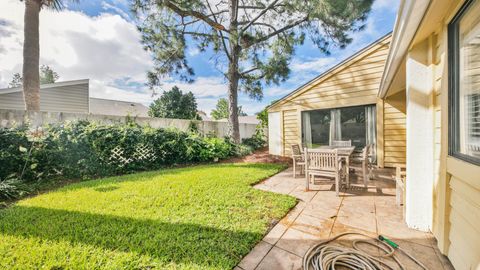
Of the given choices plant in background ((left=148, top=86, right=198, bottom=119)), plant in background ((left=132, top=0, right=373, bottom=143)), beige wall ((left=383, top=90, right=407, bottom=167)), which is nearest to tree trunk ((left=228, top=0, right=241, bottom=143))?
plant in background ((left=132, top=0, right=373, bottom=143))

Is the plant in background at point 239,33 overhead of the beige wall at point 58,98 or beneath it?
overhead

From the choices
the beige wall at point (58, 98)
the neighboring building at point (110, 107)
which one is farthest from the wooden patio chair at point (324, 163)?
the neighboring building at point (110, 107)

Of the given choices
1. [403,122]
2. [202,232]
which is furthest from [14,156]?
[403,122]

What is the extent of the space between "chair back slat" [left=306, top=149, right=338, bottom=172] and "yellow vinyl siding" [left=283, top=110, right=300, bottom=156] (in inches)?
142

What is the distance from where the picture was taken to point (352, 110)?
230 inches

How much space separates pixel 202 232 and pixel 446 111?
274cm

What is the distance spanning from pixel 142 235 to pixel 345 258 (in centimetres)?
214

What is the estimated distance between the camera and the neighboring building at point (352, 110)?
5.18 meters

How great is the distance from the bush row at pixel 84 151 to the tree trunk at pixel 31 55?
230cm

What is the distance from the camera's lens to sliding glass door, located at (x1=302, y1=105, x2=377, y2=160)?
557 cm

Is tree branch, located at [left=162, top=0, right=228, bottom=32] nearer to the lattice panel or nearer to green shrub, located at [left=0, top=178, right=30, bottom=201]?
the lattice panel

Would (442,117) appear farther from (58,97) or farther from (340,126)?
(58,97)

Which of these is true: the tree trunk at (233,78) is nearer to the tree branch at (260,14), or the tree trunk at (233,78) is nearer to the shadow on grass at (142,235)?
the tree branch at (260,14)

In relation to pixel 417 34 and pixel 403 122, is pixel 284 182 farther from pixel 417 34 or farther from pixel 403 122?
pixel 403 122
